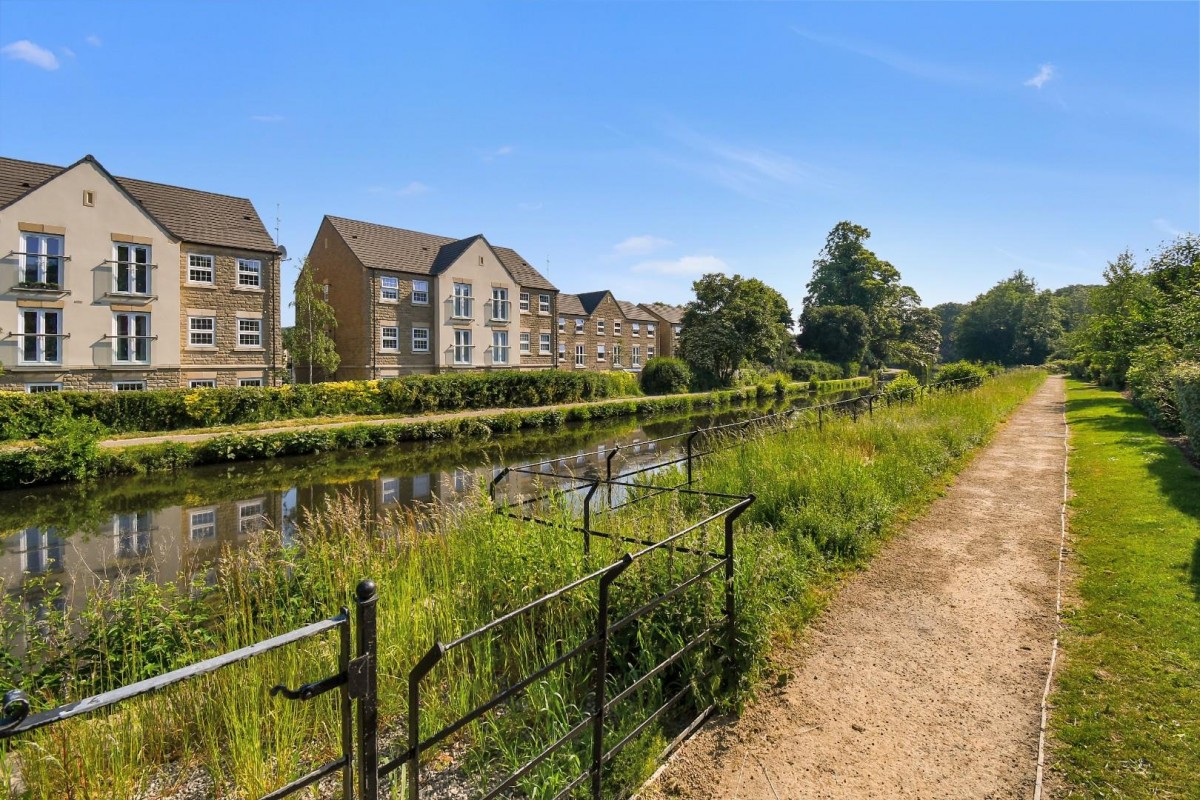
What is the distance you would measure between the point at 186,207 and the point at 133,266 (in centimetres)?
459

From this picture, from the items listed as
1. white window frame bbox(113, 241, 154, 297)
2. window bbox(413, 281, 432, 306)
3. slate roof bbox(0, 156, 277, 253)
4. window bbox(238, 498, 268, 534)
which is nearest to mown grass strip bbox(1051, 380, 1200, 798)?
window bbox(238, 498, 268, 534)

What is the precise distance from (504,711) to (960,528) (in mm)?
7267

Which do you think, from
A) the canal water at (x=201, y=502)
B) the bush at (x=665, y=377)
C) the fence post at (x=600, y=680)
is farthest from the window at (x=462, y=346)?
the fence post at (x=600, y=680)

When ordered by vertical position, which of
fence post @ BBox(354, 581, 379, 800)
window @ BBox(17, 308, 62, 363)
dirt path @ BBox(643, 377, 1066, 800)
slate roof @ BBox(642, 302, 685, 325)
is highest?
slate roof @ BBox(642, 302, 685, 325)

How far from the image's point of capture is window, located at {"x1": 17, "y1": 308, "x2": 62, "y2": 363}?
2388 cm

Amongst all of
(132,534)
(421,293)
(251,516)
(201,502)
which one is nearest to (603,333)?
(421,293)

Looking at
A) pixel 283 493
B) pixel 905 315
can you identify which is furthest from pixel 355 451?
pixel 905 315

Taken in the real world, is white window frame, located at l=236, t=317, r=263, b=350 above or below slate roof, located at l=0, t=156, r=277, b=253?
below

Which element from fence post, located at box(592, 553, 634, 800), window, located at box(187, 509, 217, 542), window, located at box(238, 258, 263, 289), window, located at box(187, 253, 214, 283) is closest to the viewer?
fence post, located at box(592, 553, 634, 800)

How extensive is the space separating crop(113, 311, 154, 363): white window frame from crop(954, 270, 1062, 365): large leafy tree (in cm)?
8194

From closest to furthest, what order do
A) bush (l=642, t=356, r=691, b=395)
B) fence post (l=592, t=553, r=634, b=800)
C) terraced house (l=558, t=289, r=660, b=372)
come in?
fence post (l=592, t=553, r=634, b=800) < bush (l=642, t=356, r=691, b=395) < terraced house (l=558, t=289, r=660, b=372)

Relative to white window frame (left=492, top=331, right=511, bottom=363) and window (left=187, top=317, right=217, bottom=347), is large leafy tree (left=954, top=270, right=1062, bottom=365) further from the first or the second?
window (left=187, top=317, right=217, bottom=347)

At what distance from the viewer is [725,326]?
4466cm

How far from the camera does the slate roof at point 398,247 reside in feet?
120
